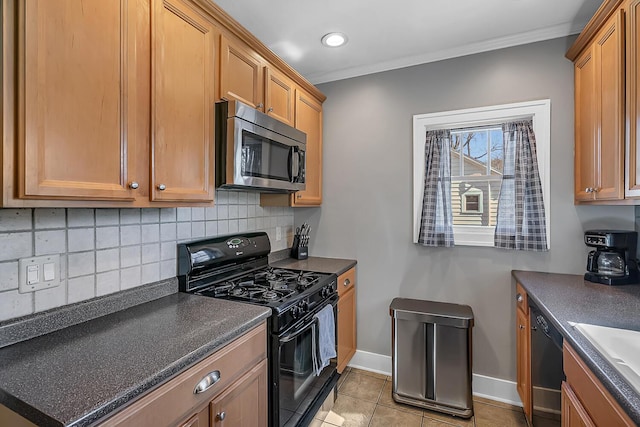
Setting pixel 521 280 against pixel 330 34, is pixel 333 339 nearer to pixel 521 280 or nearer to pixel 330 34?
pixel 521 280

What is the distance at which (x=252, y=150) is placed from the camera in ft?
5.68

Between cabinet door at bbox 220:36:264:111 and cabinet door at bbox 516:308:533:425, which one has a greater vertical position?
cabinet door at bbox 220:36:264:111

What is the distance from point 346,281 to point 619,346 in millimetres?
1615

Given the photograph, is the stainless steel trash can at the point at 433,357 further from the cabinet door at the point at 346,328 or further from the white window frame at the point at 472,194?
the white window frame at the point at 472,194

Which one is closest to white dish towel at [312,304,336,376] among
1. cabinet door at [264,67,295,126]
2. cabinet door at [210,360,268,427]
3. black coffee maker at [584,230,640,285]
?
cabinet door at [210,360,268,427]

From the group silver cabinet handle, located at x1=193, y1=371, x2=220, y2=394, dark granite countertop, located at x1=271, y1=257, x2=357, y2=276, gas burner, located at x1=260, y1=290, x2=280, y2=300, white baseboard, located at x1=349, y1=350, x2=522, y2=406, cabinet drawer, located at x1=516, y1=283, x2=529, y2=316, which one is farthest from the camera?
dark granite countertop, located at x1=271, y1=257, x2=357, y2=276

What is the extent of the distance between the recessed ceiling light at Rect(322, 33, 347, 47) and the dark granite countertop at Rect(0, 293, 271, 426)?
6.09 ft

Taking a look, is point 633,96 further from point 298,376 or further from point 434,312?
point 298,376

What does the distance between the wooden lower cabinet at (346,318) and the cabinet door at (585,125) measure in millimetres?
1654

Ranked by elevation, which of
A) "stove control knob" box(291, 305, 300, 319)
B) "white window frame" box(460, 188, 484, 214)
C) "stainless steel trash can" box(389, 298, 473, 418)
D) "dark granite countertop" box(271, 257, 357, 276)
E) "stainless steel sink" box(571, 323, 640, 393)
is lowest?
"stainless steel trash can" box(389, 298, 473, 418)

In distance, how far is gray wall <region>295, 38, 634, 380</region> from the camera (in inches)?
81.7

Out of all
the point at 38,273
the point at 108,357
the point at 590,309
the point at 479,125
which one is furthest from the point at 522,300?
the point at 38,273

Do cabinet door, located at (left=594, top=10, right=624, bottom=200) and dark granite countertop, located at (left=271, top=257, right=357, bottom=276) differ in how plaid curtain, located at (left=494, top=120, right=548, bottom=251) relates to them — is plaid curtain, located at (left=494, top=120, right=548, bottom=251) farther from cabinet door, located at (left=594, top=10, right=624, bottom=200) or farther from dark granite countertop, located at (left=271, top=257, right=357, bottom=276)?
dark granite countertop, located at (left=271, top=257, right=357, bottom=276)

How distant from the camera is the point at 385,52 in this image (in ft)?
7.75
